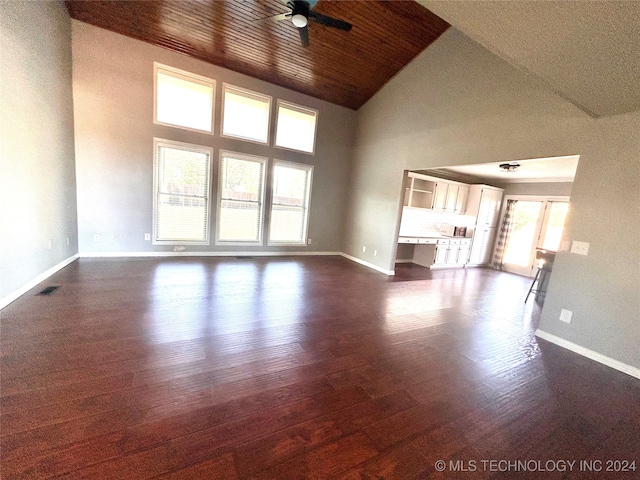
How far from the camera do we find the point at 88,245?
462cm

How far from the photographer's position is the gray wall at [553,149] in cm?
253

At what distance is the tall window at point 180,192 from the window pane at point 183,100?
456mm

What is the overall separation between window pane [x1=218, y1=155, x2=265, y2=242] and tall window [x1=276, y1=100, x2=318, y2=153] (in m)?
0.80

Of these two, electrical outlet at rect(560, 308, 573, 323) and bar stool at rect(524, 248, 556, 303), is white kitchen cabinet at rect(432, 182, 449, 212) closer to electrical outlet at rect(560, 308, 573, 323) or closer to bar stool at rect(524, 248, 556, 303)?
bar stool at rect(524, 248, 556, 303)

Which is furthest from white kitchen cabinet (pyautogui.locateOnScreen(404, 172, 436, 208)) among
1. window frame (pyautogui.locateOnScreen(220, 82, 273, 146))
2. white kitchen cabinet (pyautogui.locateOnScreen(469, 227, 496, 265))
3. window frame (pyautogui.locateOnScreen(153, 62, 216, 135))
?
window frame (pyautogui.locateOnScreen(153, 62, 216, 135))

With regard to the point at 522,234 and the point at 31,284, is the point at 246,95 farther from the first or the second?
the point at 522,234

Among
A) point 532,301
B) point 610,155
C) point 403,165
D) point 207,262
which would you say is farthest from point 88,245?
point 532,301

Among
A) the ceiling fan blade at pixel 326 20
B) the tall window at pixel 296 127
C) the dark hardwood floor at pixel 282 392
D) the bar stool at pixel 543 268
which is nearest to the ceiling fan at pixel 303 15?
the ceiling fan blade at pixel 326 20

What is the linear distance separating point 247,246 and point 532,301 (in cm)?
562

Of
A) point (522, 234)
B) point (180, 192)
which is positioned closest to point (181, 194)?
point (180, 192)

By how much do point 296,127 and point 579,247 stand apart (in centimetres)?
542

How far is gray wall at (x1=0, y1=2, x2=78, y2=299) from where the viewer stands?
8.52ft

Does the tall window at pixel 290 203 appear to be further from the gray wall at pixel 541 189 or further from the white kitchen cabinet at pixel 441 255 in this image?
the gray wall at pixel 541 189

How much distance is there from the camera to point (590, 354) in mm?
2725
